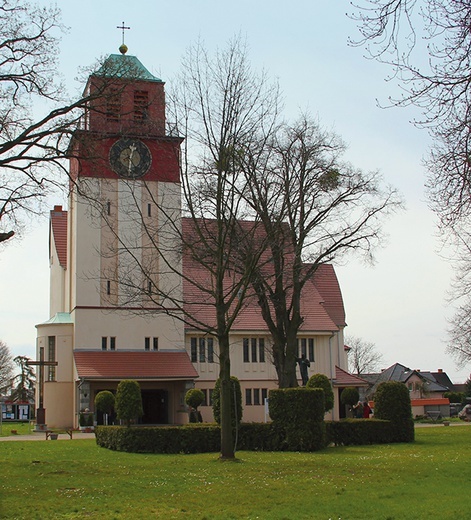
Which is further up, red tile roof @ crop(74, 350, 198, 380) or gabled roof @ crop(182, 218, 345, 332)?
gabled roof @ crop(182, 218, 345, 332)

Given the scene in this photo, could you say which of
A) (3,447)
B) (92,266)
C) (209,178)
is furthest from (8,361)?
(209,178)

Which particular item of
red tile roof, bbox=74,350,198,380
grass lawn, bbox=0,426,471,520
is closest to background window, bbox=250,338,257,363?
red tile roof, bbox=74,350,198,380

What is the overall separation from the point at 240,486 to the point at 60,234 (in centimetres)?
4227

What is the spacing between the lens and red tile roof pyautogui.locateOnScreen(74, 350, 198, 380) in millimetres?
46688

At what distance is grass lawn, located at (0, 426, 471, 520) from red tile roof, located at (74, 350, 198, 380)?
2166 cm

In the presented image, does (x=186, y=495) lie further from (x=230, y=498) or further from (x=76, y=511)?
(x=76, y=511)

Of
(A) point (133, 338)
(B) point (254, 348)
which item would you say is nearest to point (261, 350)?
(B) point (254, 348)

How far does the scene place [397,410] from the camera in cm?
3075

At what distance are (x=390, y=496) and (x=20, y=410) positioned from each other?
5508 centimetres

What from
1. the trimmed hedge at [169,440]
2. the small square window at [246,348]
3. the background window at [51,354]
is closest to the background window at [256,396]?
the small square window at [246,348]

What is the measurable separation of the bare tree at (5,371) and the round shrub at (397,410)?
6595 centimetres

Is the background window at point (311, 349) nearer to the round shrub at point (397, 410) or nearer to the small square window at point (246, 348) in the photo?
the small square window at point (246, 348)

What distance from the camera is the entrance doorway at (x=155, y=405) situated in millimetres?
49312

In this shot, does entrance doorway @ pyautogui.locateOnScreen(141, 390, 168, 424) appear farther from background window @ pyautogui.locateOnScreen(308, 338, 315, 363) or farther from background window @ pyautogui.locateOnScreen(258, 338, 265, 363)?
background window @ pyautogui.locateOnScreen(308, 338, 315, 363)
